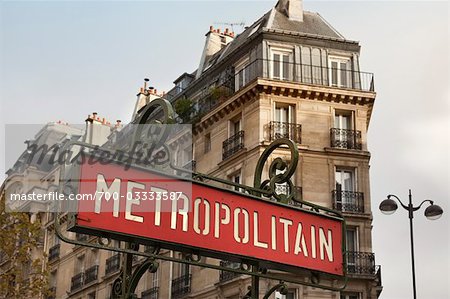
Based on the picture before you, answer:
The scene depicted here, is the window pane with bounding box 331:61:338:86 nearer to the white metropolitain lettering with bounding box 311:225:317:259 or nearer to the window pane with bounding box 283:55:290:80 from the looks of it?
the window pane with bounding box 283:55:290:80

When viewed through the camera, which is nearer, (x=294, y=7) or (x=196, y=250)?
(x=196, y=250)

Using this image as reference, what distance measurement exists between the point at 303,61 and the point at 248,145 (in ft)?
14.3

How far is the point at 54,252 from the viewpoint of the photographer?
146ft

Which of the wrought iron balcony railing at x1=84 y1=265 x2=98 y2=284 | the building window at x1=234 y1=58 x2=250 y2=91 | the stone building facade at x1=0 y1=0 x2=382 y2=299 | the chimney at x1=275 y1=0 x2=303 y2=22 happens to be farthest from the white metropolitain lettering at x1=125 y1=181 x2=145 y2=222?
the wrought iron balcony railing at x1=84 y1=265 x2=98 y2=284

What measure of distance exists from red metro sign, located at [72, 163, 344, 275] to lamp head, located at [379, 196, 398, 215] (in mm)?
15679

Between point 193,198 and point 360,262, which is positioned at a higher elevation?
point 360,262

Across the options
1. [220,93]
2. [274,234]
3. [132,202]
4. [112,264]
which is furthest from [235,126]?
[132,202]

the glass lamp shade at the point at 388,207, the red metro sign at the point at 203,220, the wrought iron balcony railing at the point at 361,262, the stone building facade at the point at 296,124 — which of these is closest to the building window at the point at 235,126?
the stone building facade at the point at 296,124

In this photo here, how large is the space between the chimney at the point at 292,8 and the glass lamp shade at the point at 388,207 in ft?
49.1

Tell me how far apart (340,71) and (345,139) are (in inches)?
118

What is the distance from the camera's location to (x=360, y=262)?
29.0m

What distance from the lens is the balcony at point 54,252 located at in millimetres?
44062

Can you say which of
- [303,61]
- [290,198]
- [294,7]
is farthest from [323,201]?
[290,198]

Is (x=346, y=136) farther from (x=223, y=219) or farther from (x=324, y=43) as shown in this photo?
(x=223, y=219)
